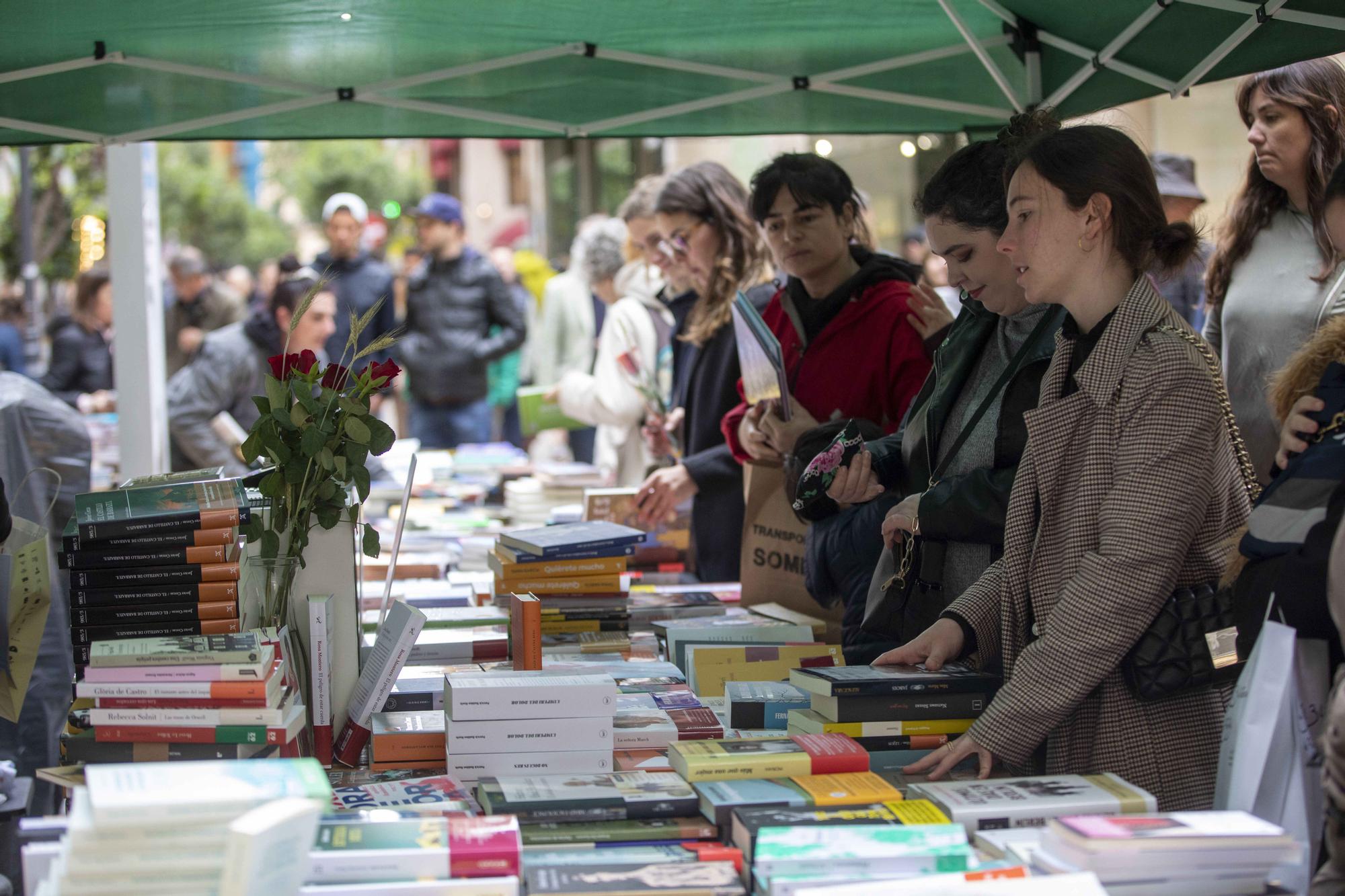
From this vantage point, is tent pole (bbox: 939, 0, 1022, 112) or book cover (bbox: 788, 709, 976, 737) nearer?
book cover (bbox: 788, 709, 976, 737)

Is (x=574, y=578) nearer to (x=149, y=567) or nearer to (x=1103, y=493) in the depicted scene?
(x=149, y=567)

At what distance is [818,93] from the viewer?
441 cm

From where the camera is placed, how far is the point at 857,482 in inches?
115

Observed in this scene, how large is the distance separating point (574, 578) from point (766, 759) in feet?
4.43

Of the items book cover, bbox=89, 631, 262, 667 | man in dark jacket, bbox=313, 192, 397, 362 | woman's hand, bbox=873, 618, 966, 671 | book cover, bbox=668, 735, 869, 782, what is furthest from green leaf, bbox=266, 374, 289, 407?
man in dark jacket, bbox=313, 192, 397, 362

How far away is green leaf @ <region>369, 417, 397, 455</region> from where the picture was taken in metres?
2.43

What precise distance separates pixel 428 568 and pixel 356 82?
1.53 metres

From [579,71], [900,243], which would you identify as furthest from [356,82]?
[900,243]

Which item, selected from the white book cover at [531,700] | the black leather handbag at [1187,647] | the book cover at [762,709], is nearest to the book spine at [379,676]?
the white book cover at [531,700]

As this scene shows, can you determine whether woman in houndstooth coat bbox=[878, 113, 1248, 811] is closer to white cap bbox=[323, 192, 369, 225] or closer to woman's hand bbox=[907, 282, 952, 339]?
woman's hand bbox=[907, 282, 952, 339]

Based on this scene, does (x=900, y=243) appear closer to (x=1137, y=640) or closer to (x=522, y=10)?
(x=522, y=10)

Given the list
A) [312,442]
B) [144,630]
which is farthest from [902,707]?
[144,630]

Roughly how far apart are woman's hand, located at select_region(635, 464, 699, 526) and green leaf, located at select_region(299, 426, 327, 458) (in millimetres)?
1707

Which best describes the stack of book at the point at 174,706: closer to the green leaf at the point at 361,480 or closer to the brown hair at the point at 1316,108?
the green leaf at the point at 361,480
